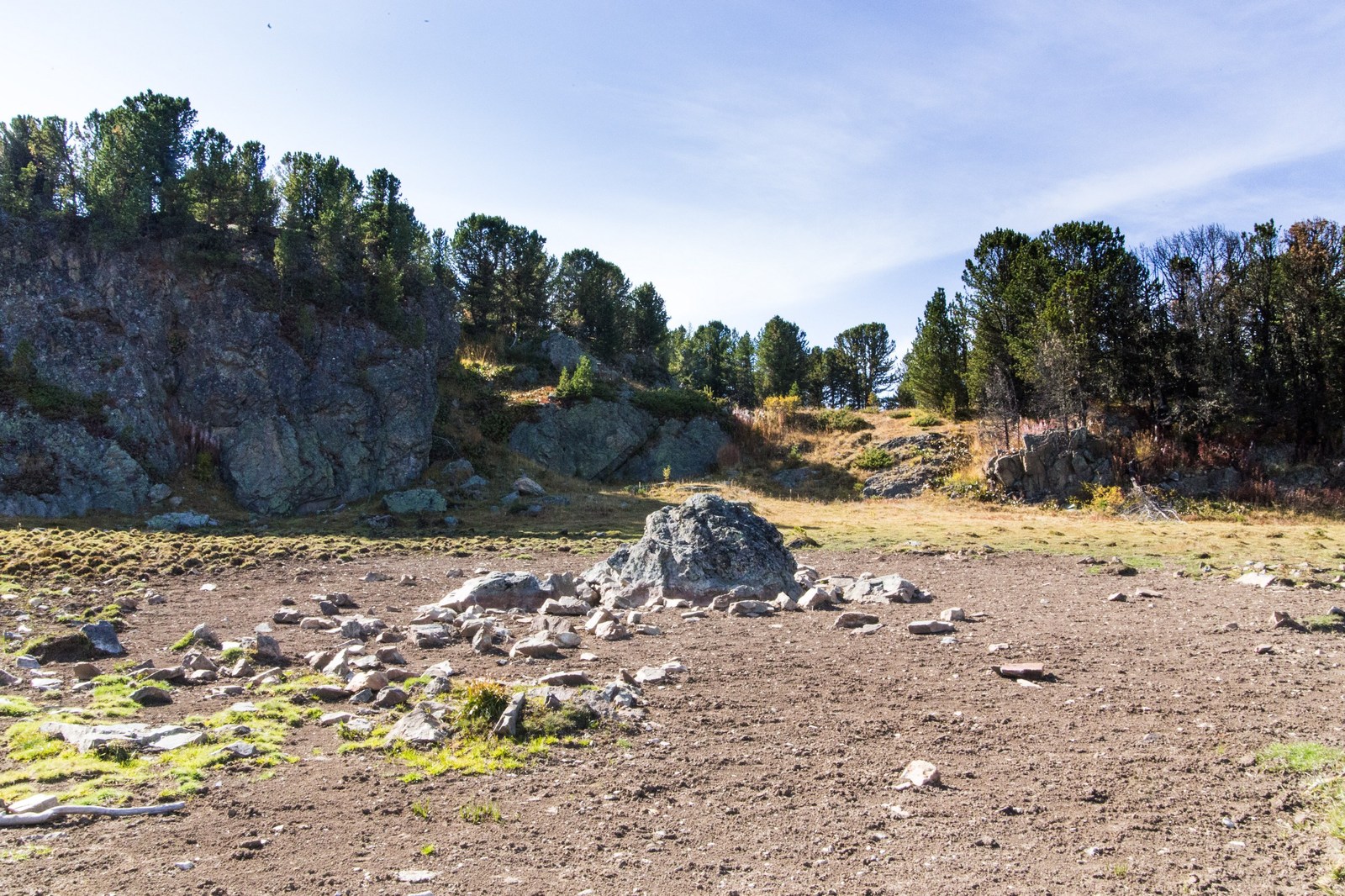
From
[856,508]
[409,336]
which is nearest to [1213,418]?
[856,508]

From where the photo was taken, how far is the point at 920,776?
17.9ft

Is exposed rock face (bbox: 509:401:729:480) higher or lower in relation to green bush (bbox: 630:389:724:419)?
lower

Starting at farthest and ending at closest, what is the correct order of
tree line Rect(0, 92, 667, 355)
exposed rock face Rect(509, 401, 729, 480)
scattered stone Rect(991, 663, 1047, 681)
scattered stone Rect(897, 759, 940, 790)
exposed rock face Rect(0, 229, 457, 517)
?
exposed rock face Rect(509, 401, 729, 480), tree line Rect(0, 92, 667, 355), exposed rock face Rect(0, 229, 457, 517), scattered stone Rect(991, 663, 1047, 681), scattered stone Rect(897, 759, 940, 790)

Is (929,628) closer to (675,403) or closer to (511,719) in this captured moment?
(511,719)

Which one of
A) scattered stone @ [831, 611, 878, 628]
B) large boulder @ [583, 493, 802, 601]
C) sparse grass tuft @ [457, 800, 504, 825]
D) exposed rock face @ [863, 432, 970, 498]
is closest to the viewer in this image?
sparse grass tuft @ [457, 800, 504, 825]

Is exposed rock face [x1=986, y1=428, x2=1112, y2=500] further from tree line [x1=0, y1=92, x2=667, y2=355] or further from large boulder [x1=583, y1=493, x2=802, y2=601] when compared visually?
tree line [x1=0, y1=92, x2=667, y2=355]

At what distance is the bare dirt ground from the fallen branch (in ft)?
0.28

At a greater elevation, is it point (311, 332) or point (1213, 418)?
point (311, 332)

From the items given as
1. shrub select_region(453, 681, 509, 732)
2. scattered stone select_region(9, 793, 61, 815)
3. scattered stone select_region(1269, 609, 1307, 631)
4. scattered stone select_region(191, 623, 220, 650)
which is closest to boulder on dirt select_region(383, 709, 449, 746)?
shrub select_region(453, 681, 509, 732)

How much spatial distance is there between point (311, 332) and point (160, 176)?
7.79m

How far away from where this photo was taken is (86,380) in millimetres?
25078

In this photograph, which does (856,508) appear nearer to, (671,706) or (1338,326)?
(1338,326)

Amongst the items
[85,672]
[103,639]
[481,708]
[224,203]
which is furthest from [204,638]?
[224,203]

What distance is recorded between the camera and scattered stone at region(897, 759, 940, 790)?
5387 mm
